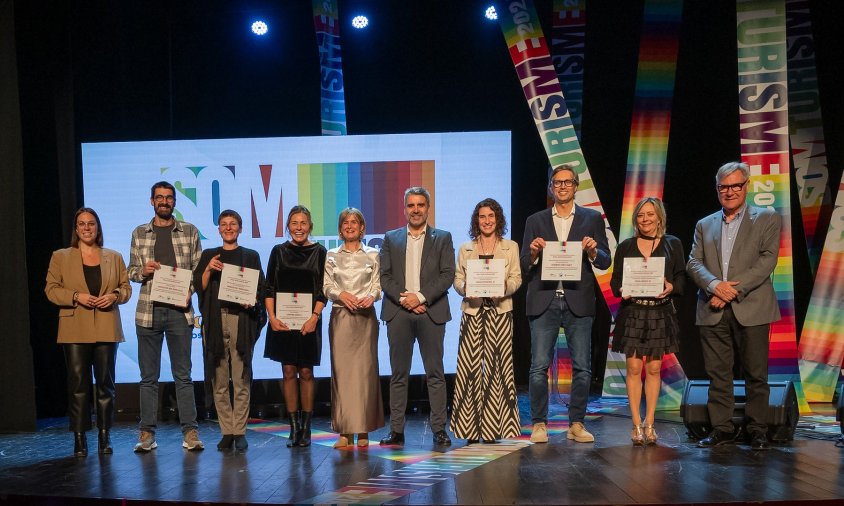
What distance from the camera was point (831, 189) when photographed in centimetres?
768

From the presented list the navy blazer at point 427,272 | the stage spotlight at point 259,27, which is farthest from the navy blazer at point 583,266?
the stage spotlight at point 259,27

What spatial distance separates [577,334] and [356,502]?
1.96m

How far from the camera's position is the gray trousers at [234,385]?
514cm

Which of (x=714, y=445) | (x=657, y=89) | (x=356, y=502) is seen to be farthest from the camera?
(x=657, y=89)

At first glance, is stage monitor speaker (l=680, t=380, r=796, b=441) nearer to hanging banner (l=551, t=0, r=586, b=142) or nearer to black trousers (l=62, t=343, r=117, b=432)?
hanging banner (l=551, t=0, r=586, b=142)

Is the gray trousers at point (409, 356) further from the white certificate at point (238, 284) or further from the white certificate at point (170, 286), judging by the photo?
the white certificate at point (170, 286)

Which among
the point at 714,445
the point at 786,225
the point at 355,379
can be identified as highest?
the point at 786,225

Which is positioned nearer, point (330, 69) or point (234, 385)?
point (234, 385)

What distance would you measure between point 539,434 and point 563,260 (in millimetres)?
1128

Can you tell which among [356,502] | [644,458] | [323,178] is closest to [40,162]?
[323,178]

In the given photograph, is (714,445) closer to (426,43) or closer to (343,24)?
(426,43)

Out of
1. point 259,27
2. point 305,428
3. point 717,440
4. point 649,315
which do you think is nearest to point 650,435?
point 717,440

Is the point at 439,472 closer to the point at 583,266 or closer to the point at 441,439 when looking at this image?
the point at 441,439

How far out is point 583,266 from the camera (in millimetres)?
5023
